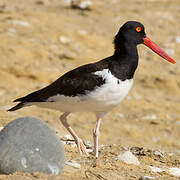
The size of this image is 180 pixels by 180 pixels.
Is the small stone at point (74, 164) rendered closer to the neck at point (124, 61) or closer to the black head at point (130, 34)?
the neck at point (124, 61)

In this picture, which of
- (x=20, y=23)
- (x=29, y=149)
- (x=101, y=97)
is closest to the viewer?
(x=29, y=149)

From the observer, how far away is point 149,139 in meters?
10.2

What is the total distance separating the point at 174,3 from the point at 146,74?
25.0ft

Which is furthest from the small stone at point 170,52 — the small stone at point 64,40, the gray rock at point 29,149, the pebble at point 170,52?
the gray rock at point 29,149

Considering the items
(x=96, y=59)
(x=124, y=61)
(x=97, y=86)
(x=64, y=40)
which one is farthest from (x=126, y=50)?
(x=64, y=40)

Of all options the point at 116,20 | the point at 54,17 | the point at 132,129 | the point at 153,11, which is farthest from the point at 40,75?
the point at 153,11

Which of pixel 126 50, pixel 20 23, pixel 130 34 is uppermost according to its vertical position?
pixel 130 34

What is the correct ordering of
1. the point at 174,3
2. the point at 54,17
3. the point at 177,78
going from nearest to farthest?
the point at 177,78 → the point at 54,17 → the point at 174,3

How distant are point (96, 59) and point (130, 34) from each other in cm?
668

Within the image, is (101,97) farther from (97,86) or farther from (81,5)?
(81,5)

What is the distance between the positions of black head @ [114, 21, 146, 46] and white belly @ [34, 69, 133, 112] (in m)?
0.78

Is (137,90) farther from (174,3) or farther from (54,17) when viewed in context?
(174,3)

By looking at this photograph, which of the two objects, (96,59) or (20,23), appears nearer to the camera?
(96,59)

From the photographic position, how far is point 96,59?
45.0 feet
